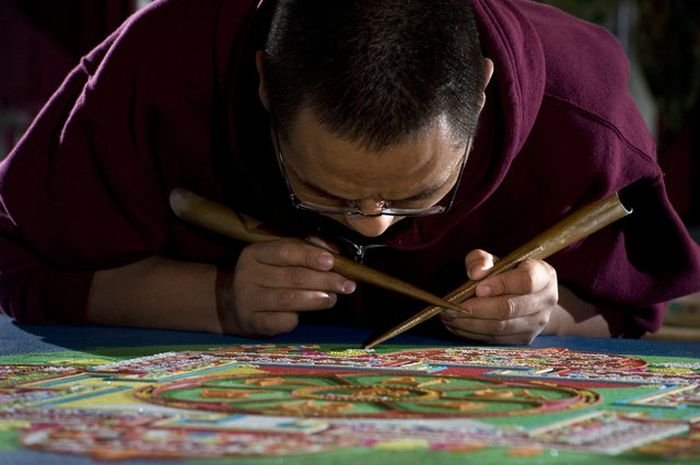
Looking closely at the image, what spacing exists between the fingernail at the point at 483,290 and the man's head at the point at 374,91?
18 cm

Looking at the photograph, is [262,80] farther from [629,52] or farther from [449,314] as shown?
[629,52]

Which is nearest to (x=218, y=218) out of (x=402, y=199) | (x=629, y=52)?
(x=402, y=199)

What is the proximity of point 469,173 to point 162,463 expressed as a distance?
Result: 923 millimetres

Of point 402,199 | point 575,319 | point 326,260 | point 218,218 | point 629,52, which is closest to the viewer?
point 402,199

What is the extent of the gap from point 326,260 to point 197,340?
0.75 ft

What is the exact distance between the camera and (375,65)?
4.15ft

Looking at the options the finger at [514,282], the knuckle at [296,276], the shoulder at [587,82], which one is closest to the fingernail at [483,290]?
the finger at [514,282]

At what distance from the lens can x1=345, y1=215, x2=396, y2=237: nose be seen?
1.44m

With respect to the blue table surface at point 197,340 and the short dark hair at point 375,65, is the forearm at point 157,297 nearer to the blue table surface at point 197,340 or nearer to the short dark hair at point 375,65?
the blue table surface at point 197,340

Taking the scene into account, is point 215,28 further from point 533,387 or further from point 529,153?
point 533,387

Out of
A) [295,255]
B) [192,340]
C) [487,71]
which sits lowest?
[192,340]

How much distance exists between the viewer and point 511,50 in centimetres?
160

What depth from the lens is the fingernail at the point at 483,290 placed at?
1.55 meters

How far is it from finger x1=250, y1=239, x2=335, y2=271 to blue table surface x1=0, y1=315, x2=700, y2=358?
0.37ft
